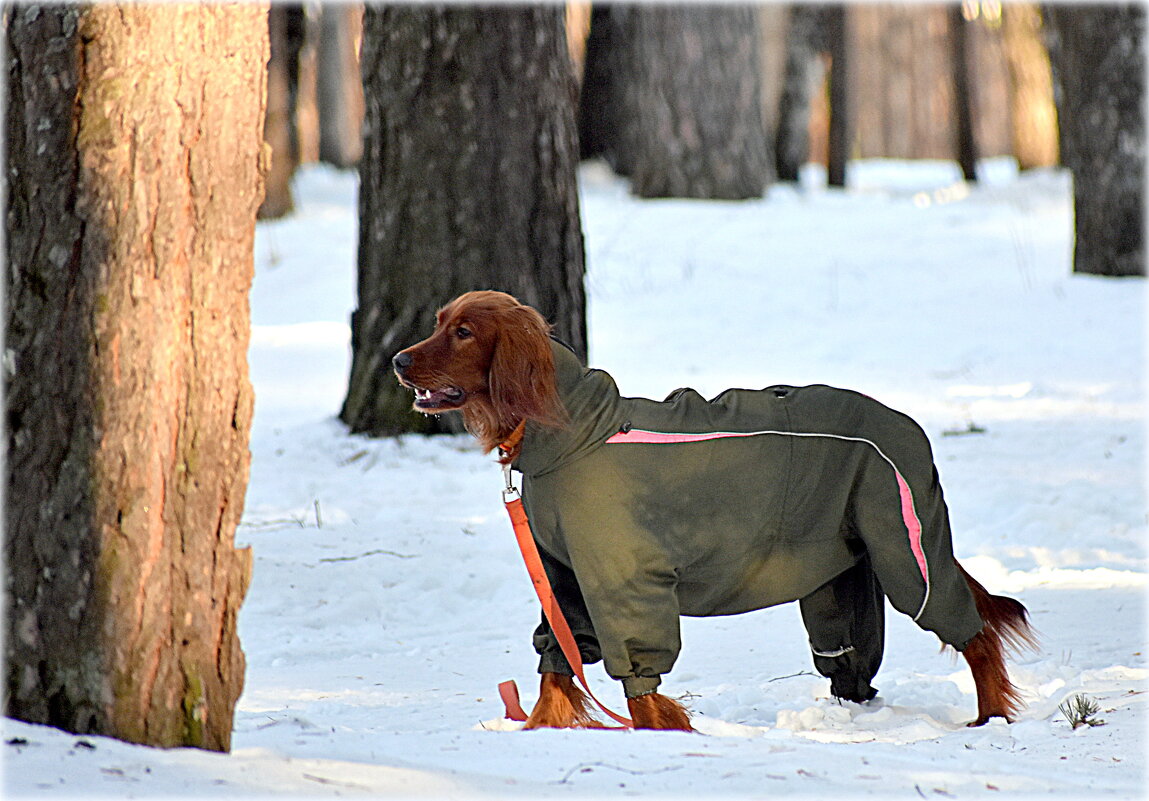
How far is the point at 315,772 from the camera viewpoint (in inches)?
115

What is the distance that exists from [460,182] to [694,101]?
6016 mm

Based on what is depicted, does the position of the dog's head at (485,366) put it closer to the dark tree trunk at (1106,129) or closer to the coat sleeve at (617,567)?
the coat sleeve at (617,567)

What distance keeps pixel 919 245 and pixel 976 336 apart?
7.56 ft

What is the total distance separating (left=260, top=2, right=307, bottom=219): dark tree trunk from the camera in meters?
13.0

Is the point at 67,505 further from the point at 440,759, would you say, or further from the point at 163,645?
the point at 440,759

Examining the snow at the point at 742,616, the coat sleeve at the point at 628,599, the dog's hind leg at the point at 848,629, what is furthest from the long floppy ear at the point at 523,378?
the dog's hind leg at the point at 848,629

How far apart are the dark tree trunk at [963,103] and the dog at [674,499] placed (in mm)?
12349

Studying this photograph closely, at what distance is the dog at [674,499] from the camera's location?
3.73m

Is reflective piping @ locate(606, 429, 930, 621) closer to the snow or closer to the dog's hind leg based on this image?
the dog's hind leg

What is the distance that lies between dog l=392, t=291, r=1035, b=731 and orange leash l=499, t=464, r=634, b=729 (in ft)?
0.13

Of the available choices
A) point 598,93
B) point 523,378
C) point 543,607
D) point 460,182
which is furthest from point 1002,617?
point 598,93

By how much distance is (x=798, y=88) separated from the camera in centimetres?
1571

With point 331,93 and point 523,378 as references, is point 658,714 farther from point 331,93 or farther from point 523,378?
point 331,93

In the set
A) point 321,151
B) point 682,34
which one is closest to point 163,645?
point 682,34
